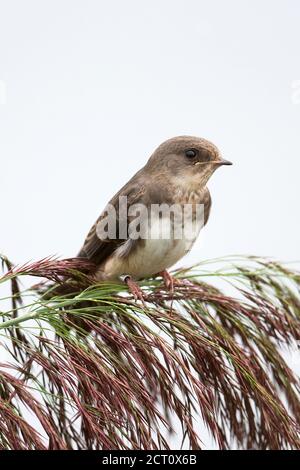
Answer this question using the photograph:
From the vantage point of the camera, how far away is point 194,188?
350 centimetres

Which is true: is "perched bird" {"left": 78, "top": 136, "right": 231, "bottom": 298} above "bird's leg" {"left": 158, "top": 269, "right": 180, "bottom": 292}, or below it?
above

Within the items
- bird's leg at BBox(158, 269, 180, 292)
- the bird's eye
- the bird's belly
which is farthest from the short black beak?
bird's leg at BBox(158, 269, 180, 292)

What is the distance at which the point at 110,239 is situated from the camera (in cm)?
352

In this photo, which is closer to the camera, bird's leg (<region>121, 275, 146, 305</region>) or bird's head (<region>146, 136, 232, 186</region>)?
bird's leg (<region>121, 275, 146, 305</region>)

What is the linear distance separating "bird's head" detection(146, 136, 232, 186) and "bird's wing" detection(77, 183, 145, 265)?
0.14 metres

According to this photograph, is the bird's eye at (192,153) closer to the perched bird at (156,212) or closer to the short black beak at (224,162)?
the perched bird at (156,212)

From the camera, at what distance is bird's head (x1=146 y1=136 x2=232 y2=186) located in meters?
3.48

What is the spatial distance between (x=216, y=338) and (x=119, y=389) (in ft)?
1.46

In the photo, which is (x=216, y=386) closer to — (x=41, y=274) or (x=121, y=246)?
(x=41, y=274)

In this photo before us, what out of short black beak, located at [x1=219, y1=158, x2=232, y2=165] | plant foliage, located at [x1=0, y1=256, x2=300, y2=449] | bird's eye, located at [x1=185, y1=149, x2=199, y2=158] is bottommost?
plant foliage, located at [x1=0, y1=256, x2=300, y2=449]

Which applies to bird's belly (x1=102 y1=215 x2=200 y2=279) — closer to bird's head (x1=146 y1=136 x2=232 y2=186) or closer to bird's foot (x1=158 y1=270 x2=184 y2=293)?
bird's foot (x1=158 y1=270 x2=184 y2=293)

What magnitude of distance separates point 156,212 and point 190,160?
0.94 feet

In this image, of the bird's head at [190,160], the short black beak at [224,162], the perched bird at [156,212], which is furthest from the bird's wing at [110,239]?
the short black beak at [224,162]

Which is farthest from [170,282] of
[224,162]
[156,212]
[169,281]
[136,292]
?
[224,162]
